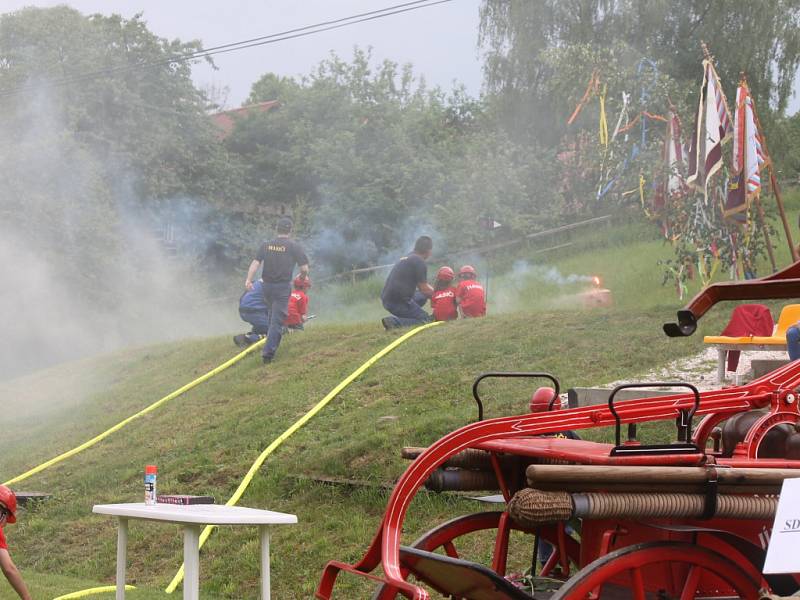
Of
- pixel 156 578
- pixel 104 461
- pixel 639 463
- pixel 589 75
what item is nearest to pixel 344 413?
pixel 104 461

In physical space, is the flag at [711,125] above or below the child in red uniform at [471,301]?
above

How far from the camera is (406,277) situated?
17.6 metres

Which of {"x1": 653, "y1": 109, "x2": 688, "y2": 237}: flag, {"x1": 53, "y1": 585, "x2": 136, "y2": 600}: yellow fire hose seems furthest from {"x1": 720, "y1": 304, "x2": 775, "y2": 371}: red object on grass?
{"x1": 53, "y1": 585, "x2": 136, "y2": 600}: yellow fire hose

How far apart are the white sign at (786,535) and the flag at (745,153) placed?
37.5 feet

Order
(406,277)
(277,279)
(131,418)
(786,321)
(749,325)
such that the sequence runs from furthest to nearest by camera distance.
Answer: (406,277)
(277,279)
(131,418)
(749,325)
(786,321)

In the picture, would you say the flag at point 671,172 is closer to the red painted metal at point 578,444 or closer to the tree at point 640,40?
the tree at point 640,40

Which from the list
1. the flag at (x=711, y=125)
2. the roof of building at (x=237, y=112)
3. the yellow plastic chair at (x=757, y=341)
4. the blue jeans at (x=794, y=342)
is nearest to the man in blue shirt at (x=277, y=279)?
the flag at (x=711, y=125)

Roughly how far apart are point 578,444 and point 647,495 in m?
0.79

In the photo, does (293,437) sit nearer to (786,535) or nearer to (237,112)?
(786,535)

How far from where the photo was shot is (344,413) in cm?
1289

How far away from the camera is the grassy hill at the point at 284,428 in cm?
939

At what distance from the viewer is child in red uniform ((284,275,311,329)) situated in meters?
18.9

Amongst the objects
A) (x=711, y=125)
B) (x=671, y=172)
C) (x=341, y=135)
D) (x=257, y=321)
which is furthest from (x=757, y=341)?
(x=341, y=135)

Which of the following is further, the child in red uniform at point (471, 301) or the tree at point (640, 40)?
the tree at point (640, 40)
